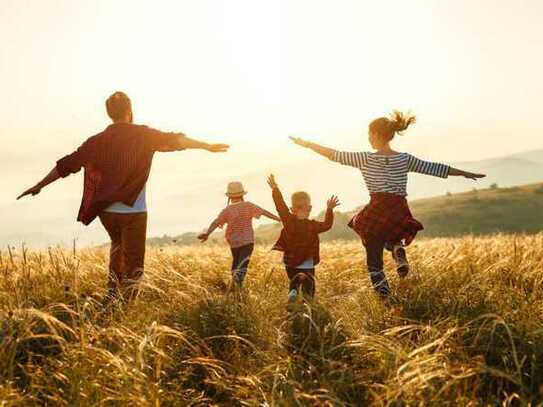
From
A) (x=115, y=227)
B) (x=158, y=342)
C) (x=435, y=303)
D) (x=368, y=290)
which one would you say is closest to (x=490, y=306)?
(x=435, y=303)

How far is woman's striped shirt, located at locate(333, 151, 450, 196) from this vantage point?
21.7 ft

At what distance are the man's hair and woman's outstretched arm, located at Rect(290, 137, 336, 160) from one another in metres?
1.94

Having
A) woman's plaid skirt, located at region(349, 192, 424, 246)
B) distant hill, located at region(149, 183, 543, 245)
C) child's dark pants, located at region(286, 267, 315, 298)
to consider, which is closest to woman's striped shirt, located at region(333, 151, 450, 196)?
woman's plaid skirt, located at region(349, 192, 424, 246)

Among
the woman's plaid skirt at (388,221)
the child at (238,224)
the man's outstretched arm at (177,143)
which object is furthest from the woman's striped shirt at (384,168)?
the child at (238,224)

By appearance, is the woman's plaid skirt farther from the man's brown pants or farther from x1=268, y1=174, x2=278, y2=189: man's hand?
the man's brown pants

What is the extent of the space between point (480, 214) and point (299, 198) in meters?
102

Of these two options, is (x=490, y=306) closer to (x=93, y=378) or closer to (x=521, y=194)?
(x=93, y=378)

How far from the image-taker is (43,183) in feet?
21.1

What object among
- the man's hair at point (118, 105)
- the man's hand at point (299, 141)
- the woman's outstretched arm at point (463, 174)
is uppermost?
the man's hair at point (118, 105)

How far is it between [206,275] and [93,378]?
438 cm

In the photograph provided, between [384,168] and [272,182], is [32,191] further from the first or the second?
[384,168]

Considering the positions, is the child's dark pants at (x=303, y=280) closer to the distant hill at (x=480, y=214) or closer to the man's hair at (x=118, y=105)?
the man's hair at (x=118, y=105)

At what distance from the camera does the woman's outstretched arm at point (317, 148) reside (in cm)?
649

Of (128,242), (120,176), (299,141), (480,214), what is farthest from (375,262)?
(480,214)
